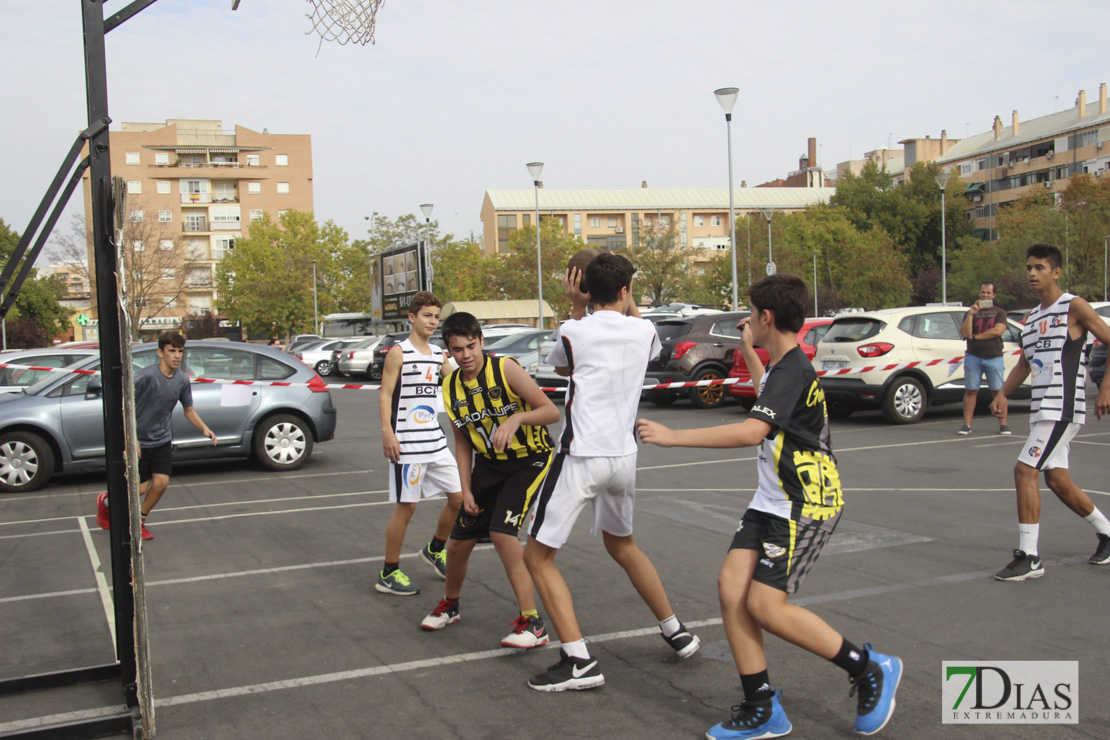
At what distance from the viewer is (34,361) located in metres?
15.0

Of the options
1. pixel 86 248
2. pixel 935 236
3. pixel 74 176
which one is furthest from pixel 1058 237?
pixel 74 176

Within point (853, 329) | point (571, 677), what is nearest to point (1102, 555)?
point (571, 677)

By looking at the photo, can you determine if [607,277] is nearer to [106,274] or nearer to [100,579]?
[106,274]

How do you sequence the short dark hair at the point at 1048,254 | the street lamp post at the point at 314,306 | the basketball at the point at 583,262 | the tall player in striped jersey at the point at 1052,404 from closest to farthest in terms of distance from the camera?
the basketball at the point at 583,262
the tall player in striped jersey at the point at 1052,404
the short dark hair at the point at 1048,254
the street lamp post at the point at 314,306

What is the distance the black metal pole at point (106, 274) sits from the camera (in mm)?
3553

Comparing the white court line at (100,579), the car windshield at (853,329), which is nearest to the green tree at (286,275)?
the car windshield at (853,329)

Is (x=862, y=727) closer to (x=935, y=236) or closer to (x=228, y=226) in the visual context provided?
(x=935, y=236)

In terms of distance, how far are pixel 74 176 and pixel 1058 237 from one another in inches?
2352

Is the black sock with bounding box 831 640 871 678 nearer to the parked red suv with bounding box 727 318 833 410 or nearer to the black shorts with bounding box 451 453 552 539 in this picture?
the black shorts with bounding box 451 453 552 539

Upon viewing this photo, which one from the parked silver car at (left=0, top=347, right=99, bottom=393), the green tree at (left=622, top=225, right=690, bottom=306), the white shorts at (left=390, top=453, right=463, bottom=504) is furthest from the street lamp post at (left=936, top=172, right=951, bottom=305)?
the white shorts at (left=390, top=453, right=463, bottom=504)

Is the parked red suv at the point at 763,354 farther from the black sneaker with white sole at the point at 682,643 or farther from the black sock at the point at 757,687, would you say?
the black sock at the point at 757,687

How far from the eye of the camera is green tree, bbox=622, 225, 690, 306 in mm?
67250

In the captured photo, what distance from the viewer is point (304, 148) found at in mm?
96312

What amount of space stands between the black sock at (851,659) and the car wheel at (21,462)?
30.8 ft
